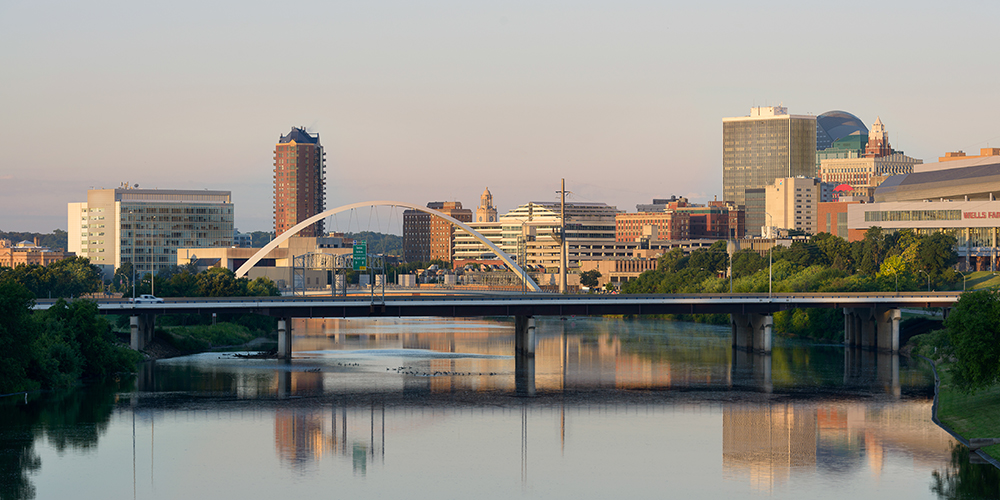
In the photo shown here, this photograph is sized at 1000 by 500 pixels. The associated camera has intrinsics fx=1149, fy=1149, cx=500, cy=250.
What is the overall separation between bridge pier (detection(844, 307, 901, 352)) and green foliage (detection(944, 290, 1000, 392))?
54263 millimetres

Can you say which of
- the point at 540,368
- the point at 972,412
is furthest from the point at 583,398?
the point at 972,412

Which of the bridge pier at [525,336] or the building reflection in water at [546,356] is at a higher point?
the bridge pier at [525,336]

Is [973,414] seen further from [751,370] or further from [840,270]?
[840,270]

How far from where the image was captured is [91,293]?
19162 centimetres

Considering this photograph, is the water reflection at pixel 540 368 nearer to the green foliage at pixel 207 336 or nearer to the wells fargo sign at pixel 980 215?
the green foliage at pixel 207 336

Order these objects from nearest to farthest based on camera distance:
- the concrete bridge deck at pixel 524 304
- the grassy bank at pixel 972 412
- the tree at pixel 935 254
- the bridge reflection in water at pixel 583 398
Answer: the bridge reflection in water at pixel 583 398 → the grassy bank at pixel 972 412 → the concrete bridge deck at pixel 524 304 → the tree at pixel 935 254

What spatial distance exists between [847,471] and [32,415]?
48542mm

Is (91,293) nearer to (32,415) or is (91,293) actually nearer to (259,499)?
(32,415)

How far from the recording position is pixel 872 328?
12544 cm

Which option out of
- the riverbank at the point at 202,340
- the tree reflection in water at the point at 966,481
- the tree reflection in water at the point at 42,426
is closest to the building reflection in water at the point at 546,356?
the riverbank at the point at 202,340

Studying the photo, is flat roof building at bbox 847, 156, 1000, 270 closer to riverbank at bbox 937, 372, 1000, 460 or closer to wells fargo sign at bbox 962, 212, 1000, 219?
wells fargo sign at bbox 962, 212, 1000, 219

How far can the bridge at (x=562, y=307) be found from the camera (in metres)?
110

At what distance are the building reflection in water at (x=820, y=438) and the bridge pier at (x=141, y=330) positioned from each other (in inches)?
2315

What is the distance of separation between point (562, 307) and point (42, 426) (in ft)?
192
